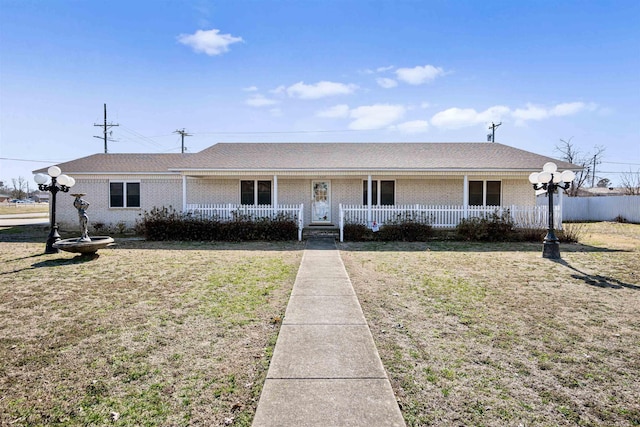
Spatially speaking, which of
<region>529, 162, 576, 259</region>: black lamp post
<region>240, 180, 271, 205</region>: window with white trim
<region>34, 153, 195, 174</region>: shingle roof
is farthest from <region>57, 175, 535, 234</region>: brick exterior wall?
<region>529, 162, 576, 259</region>: black lamp post

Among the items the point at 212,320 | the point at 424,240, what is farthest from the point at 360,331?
the point at 424,240

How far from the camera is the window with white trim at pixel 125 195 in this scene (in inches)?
675

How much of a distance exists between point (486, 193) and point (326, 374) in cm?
1591

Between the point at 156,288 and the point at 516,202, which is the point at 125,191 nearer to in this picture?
the point at 156,288

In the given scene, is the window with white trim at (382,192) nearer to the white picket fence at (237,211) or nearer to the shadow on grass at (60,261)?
the white picket fence at (237,211)

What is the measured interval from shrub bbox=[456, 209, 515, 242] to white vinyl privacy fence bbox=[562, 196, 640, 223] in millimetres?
15126

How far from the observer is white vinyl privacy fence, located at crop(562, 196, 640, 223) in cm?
2232

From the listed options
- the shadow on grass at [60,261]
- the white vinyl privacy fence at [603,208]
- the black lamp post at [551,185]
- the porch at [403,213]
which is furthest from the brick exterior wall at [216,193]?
the white vinyl privacy fence at [603,208]

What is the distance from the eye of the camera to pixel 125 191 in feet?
56.2

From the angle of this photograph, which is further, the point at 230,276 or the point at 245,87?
the point at 245,87

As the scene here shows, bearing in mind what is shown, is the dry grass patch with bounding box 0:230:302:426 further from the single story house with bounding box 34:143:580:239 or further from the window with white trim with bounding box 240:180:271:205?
the window with white trim with bounding box 240:180:271:205

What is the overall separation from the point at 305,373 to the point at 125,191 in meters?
17.1

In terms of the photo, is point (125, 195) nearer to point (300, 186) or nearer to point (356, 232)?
point (300, 186)

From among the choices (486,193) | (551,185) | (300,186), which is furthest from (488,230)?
(300,186)
